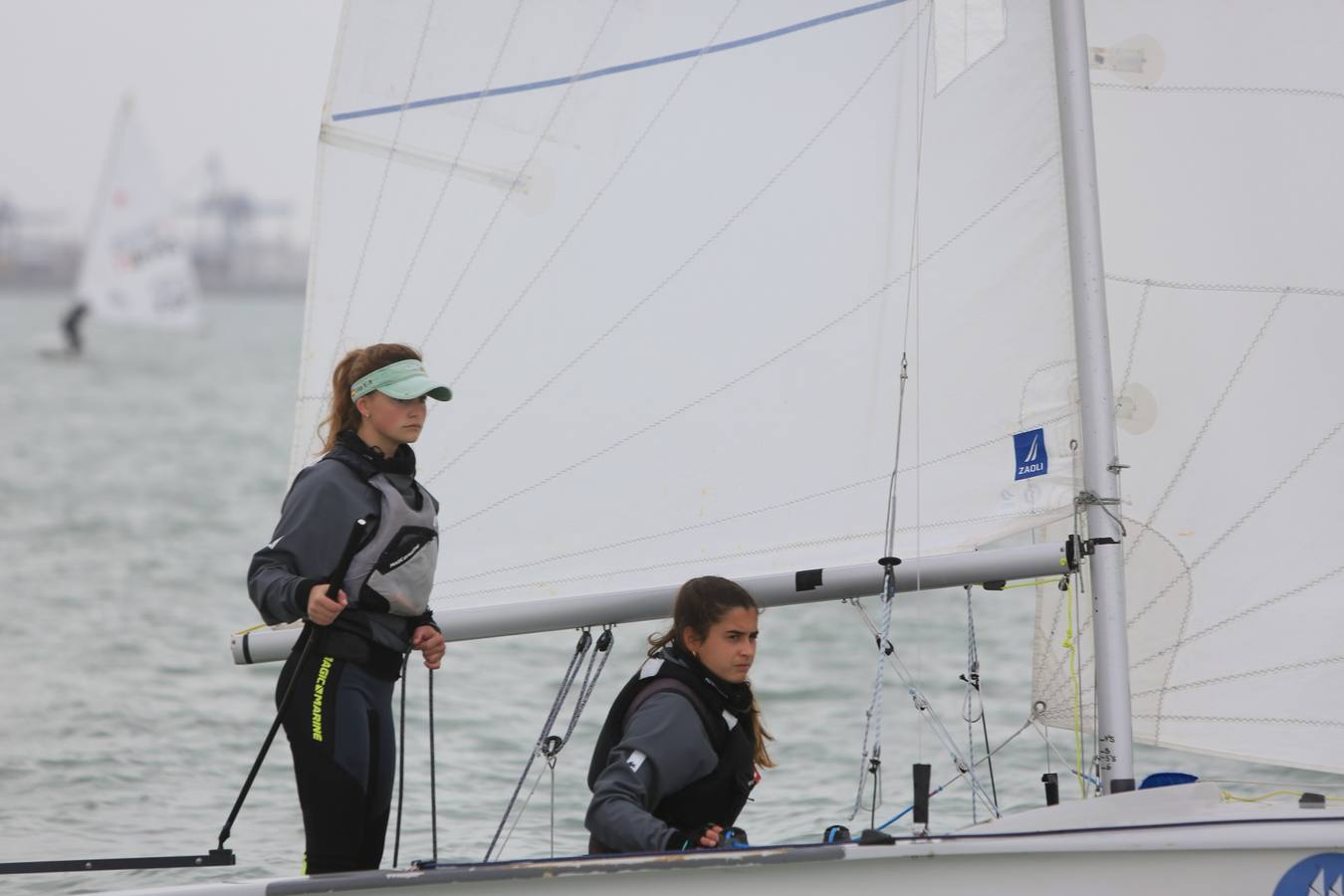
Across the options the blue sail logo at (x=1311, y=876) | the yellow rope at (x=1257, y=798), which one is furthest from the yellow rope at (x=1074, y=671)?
the blue sail logo at (x=1311, y=876)

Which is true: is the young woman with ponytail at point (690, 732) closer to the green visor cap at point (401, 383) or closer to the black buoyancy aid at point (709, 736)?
the black buoyancy aid at point (709, 736)

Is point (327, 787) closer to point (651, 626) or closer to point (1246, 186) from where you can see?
point (1246, 186)

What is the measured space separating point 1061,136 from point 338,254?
147 cm

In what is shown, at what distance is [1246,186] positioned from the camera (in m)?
3.61

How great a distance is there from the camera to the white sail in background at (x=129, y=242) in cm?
2983

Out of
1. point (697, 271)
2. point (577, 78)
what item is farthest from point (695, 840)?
point (577, 78)

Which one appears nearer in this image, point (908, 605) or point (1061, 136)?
point (1061, 136)

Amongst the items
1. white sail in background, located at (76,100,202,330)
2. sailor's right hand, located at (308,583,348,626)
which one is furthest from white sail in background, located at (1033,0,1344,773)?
white sail in background, located at (76,100,202,330)

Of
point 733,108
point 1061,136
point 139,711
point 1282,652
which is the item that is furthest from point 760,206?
point 139,711

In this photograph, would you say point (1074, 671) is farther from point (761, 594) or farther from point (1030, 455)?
point (761, 594)

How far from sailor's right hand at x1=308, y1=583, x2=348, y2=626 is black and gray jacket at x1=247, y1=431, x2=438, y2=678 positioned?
7cm

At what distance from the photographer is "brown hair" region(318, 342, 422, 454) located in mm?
3070

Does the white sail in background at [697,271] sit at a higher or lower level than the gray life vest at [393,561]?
higher

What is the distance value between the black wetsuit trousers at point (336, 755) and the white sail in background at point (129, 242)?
92.6ft
